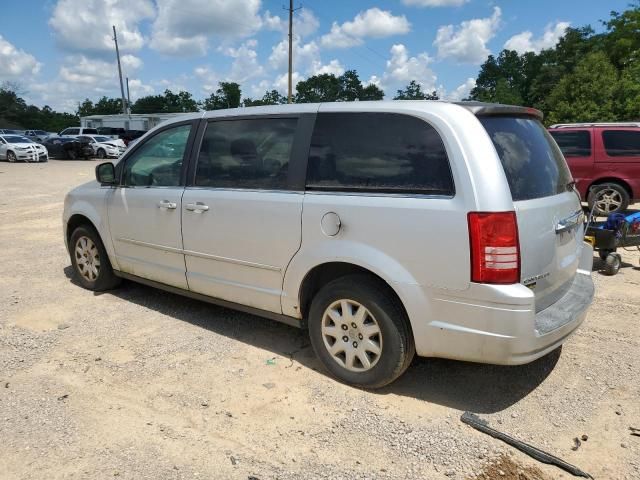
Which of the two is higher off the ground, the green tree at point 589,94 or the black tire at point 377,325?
the green tree at point 589,94

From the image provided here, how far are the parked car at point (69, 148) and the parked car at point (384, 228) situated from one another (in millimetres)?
29770

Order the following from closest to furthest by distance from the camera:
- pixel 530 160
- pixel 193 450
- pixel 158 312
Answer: pixel 193 450 → pixel 530 160 → pixel 158 312

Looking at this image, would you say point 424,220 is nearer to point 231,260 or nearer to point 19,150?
point 231,260

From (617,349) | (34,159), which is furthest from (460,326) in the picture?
(34,159)

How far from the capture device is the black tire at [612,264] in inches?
236

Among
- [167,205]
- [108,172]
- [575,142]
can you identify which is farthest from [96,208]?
[575,142]

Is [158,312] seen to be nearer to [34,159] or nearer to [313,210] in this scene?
[313,210]

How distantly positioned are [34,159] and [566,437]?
3130 cm

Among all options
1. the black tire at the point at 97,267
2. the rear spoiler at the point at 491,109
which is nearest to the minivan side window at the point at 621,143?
the rear spoiler at the point at 491,109

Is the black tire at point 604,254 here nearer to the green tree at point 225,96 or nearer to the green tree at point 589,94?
the green tree at point 589,94

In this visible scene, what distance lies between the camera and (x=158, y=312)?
4.84 metres

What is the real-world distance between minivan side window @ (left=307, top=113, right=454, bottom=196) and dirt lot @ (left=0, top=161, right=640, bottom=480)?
4.46ft

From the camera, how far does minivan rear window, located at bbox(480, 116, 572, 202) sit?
2992mm

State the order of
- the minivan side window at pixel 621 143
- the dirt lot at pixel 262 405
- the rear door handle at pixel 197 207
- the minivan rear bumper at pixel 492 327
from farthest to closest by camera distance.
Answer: the minivan side window at pixel 621 143, the rear door handle at pixel 197 207, the minivan rear bumper at pixel 492 327, the dirt lot at pixel 262 405
